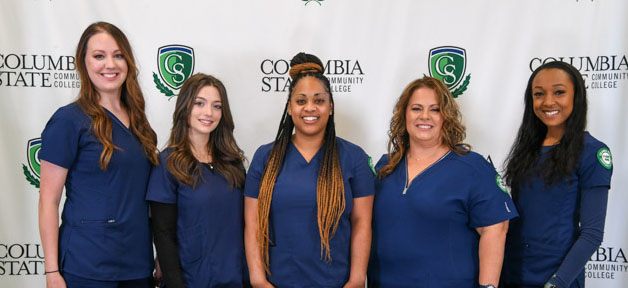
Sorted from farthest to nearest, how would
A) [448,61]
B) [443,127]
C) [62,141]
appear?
[448,61] < [443,127] < [62,141]

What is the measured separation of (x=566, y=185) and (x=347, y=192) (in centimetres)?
80

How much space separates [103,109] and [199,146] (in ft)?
1.21

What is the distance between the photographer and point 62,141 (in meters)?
1.63

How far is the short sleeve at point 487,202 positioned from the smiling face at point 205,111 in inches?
39.3

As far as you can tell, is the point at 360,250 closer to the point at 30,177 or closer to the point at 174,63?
the point at 174,63

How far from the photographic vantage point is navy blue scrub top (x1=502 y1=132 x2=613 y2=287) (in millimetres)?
1742

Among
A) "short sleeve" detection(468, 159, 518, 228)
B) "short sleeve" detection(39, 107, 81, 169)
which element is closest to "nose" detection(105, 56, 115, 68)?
"short sleeve" detection(39, 107, 81, 169)

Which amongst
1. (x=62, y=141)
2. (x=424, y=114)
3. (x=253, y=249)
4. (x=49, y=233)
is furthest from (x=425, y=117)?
(x=49, y=233)

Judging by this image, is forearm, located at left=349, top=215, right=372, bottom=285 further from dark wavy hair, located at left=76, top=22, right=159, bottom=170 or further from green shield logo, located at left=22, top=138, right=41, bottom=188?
green shield logo, located at left=22, top=138, right=41, bottom=188

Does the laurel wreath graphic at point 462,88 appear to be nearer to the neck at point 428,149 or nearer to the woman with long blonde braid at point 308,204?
the neck at point 428,149

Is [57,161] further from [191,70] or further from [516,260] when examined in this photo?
[516,260]

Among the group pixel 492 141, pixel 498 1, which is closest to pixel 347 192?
pixel 492 141

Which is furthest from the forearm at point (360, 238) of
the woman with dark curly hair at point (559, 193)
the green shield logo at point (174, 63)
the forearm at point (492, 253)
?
the green shield logo at point (174, 63)

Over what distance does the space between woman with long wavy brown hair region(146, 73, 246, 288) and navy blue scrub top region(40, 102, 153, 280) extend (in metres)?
0.10
